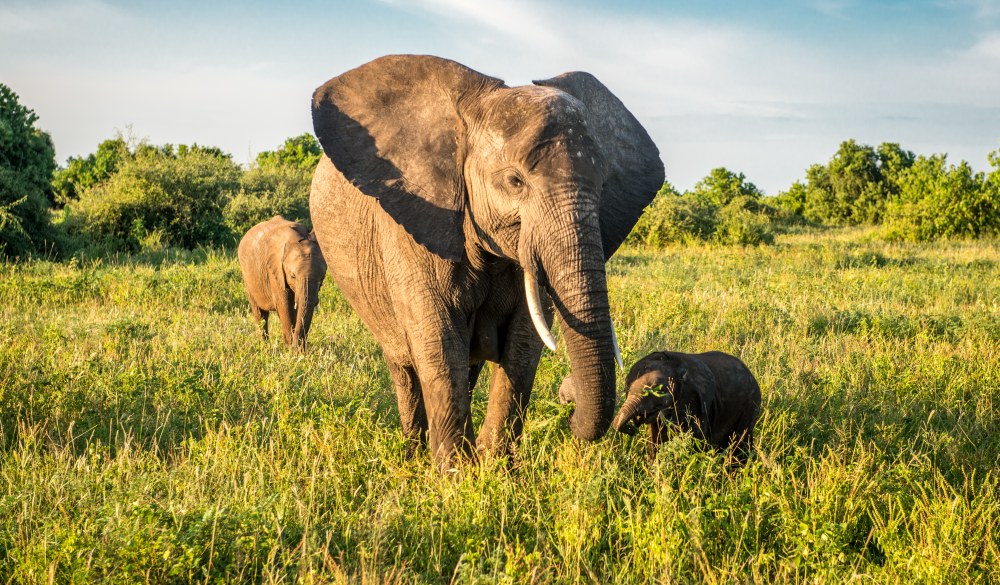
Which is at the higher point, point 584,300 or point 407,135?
point 407,135

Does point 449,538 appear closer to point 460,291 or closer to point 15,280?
point 460,291

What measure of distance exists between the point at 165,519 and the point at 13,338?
17.4 feet

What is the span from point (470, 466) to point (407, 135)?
175 centimetres

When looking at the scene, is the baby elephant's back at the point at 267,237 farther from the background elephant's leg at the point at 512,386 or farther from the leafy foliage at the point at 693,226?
the leafy foliage at the point at 693,226

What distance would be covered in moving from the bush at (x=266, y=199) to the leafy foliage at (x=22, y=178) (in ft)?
13.9

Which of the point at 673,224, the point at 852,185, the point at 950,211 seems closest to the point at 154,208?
the point at 673,224

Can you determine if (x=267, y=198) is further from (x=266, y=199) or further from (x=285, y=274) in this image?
(x=285, y=274)

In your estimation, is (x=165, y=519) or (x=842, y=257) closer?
(x=165, y=519)

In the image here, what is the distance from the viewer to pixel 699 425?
512 cm

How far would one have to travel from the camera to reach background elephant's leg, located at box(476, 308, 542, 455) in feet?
15.9

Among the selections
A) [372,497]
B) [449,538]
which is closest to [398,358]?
[372,497]

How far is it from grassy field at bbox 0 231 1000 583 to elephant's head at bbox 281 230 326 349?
0.32 metres

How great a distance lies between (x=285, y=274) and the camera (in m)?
10.4

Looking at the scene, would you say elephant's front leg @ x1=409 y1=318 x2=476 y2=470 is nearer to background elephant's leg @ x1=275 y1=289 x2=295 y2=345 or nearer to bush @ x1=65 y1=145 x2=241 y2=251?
background elephant's leg @ x1=275 y1=289 x2=295 y2=345
